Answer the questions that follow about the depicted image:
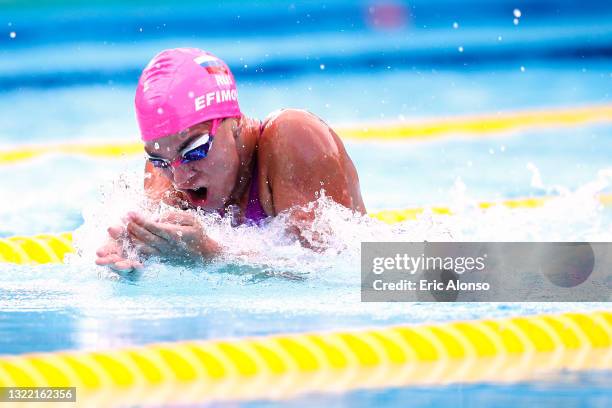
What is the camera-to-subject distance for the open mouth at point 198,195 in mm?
3195

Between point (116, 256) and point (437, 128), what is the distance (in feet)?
15.5

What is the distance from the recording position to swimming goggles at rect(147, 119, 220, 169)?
118 inches

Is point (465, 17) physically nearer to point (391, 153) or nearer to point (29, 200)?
point (391, 153)

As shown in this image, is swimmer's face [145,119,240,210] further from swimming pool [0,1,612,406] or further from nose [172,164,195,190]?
swimming pool [0,1,612,406]

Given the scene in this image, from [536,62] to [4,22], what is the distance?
4.94m

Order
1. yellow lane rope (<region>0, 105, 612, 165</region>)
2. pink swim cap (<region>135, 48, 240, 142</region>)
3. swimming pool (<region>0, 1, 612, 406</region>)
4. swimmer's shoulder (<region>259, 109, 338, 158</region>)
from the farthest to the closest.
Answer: yellow lane rope (<region>0, 105, 612, 165</region>), swimmer's shoulder (<region>259, 109, 338, 158</region>), pink swim cap (<region>135, 48, 240, 142</region>), swimming pool (<region>0, 1, 612, 406</region>)

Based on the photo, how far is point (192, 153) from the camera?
300cm

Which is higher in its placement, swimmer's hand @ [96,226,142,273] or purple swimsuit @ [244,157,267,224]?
purple swimsuit @ [244,157,267,224]

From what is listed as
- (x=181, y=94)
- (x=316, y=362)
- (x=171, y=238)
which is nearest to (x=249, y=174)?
(x=181, y=94)

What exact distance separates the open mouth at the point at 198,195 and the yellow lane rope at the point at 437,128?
3.83 meters

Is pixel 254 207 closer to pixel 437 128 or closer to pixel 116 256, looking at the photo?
pixel 116 256

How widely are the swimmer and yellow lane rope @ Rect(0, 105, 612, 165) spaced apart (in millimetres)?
3853

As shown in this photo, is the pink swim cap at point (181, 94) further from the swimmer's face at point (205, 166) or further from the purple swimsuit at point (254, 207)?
the purple swimsuit at point (254, 207)

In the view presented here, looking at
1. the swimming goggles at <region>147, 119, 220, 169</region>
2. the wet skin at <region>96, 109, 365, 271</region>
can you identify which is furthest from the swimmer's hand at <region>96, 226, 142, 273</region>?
the swimming goggles at <region>147, 119, 220, 169</region>
